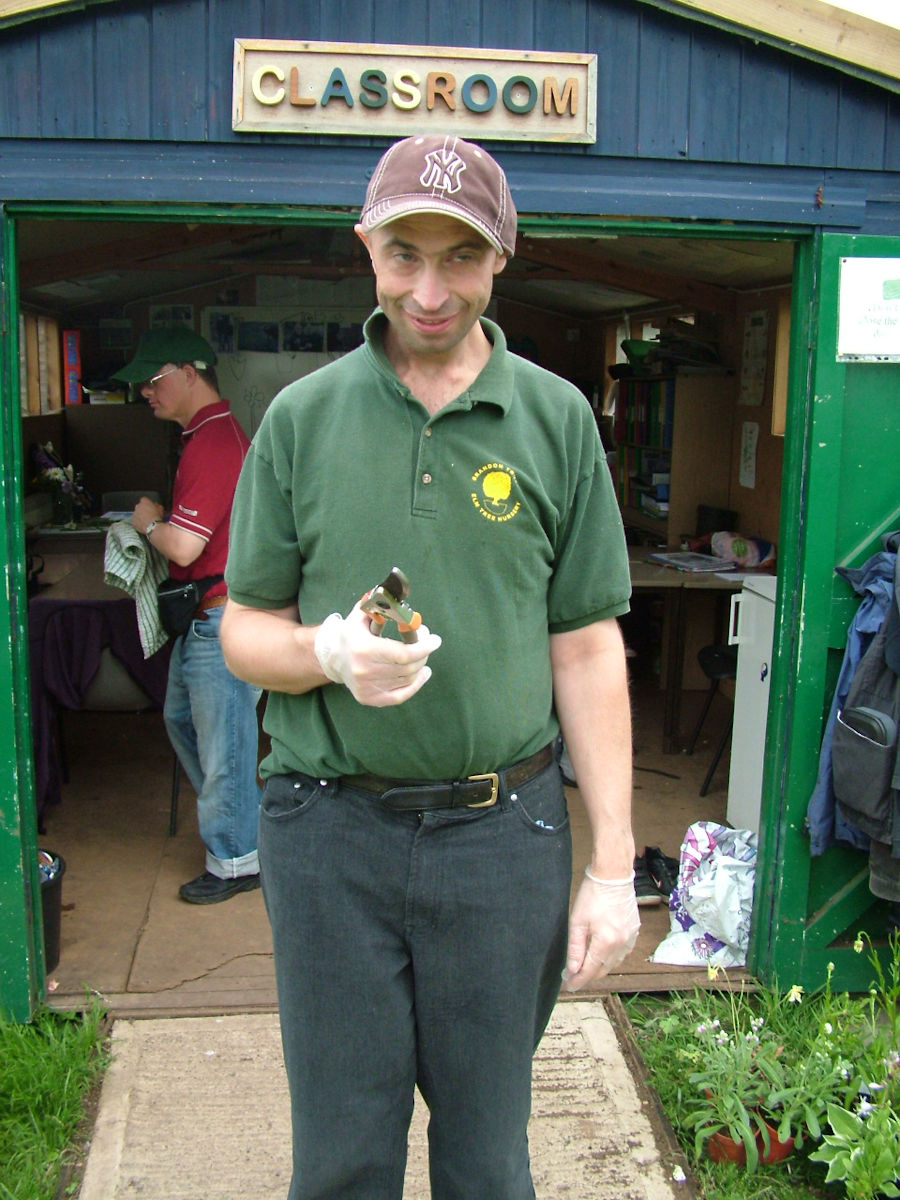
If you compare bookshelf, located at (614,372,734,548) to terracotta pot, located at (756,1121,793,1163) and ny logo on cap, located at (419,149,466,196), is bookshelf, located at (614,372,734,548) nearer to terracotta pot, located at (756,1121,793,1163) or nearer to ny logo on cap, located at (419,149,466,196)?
terracotta pot, located at (756,1121,793,1163)

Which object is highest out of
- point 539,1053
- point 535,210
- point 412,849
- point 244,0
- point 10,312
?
point 244,0

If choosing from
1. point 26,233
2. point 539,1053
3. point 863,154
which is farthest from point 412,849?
point 26,233

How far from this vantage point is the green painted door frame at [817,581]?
3.40 m

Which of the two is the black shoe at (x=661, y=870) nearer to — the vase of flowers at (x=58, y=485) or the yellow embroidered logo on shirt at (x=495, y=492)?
the yellow embroidered logo on shirt at (x=495, y=492)

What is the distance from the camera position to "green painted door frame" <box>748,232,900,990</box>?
134 inches

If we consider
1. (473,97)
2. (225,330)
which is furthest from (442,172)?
(225,330)

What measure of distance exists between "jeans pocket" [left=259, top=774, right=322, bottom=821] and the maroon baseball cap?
0.88 m

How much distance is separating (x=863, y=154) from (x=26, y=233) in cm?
364

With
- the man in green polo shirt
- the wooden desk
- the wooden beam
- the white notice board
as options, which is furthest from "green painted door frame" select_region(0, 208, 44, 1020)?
the wooden beam

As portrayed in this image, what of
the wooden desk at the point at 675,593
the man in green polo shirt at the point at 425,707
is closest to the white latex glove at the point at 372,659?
the man in green polo shirt at the point at 425,707

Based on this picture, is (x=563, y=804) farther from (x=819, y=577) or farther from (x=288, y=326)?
(x=288, y=326)

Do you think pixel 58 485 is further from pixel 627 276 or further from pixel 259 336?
pixel 627 276

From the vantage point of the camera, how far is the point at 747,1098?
3061 millimetres

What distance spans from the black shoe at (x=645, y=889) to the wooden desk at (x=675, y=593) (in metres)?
1.69
